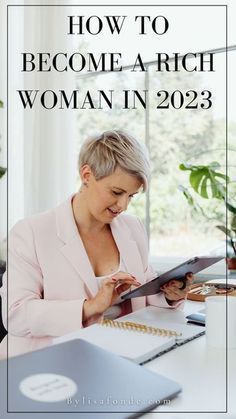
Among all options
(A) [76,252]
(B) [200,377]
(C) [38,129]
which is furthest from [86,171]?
(C) [38,129]

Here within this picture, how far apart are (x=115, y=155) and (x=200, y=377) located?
0.69 meters

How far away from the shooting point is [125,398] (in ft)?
2.41

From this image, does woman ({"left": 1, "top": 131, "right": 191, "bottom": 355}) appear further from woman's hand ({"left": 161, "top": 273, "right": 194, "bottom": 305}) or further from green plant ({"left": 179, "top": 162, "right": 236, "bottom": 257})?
green plant ({"left": 179, "top": 162, "right": 236, "bottom": 257})

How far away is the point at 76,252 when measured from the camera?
4.55ft

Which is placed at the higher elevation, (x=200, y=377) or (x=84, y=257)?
(x=84, y=257)

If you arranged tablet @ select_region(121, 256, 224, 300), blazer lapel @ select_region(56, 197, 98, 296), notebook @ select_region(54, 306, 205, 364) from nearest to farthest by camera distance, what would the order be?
1. notebook @ select_region(54, 306, 205, 364)
2. tablet @ select_region(121, 256, 224, 300)
3. blazer lapel @ select_region(56, 197, 98, 296)

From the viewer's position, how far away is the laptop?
701 mm

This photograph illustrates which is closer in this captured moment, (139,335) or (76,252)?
(139,335)

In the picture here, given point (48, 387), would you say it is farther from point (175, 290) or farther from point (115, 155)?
point (115, 155)

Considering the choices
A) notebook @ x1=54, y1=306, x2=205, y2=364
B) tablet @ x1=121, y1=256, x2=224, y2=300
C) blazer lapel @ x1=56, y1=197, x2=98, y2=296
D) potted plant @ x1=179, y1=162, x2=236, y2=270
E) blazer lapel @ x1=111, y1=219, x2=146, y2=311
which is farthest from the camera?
potted plant @ x1=179, y1=162, x2=236, y2=270

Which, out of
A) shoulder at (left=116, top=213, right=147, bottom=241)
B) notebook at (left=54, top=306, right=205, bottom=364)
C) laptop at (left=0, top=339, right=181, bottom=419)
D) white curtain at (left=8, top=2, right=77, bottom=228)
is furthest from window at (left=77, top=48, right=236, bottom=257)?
laptop at (left=0, top=339, right=181, bottom=419)

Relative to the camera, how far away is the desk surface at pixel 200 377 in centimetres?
76

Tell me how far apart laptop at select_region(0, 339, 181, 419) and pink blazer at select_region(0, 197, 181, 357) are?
38 centimetres

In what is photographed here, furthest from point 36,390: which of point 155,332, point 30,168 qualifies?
point 30,168
